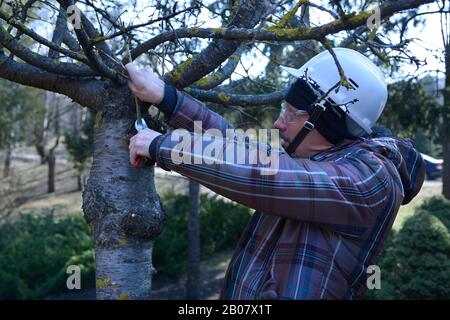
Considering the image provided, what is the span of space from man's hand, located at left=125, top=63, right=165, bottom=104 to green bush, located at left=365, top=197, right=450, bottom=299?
5096 millimetres

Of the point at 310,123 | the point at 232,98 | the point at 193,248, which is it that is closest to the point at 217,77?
the point at 232,98

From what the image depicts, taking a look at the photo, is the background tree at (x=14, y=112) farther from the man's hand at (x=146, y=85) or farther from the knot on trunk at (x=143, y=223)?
the man's hand at (x=146, y=85)

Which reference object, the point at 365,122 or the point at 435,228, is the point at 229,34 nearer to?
the point at 365,122

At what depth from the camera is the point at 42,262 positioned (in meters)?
8.62

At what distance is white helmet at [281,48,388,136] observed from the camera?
1.88 m

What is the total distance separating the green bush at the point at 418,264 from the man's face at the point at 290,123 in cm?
472

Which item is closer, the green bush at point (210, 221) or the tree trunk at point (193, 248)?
the tree trunk at point (193, 248)

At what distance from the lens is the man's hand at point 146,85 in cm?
171

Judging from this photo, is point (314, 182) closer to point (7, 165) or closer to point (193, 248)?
point (193, 248)

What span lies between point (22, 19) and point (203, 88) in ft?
2.86

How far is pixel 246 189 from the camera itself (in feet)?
4.87

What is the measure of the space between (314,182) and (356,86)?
573 mm

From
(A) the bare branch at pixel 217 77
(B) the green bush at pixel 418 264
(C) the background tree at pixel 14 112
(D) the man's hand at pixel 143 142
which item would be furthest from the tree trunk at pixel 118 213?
(C) the background tree at pixel 14 112
